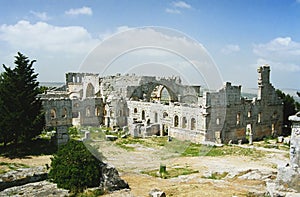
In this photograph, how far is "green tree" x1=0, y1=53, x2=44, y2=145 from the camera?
21547mm

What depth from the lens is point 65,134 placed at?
2395 centimetres

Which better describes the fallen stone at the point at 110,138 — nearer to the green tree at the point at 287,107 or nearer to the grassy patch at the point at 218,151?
the grassy patch at the point at 218,151

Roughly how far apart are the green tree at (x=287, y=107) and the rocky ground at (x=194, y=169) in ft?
36.2

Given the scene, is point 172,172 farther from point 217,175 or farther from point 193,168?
point 217,175

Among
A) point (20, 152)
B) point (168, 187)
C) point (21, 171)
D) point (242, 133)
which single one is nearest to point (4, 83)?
point (20, 152)

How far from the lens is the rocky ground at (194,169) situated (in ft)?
44.5

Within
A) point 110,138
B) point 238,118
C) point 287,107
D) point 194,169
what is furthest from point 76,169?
point 287,107

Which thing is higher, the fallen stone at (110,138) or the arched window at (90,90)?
the arched window at (90,90)

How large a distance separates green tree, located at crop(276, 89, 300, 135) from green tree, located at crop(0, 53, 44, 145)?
80.0 ft

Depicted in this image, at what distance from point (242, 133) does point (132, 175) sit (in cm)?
1659

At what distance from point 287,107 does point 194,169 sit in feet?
68.9

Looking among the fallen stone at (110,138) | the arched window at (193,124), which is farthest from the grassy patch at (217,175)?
the fallen stone at (110,138)

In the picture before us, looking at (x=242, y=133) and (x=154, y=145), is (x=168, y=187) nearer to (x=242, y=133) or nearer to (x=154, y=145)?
(x=154, y=145)

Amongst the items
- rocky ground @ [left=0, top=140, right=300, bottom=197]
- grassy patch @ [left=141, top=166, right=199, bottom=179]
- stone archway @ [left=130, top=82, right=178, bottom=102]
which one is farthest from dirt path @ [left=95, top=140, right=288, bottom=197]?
stone archway @ [left=130, top=82, right=178, bottom=102]
